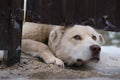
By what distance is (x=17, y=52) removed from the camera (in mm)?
3564

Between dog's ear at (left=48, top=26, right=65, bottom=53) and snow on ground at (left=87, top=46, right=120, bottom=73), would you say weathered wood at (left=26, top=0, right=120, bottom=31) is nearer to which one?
snow on ground at (left=87, top=46, right=120, bottom=73)

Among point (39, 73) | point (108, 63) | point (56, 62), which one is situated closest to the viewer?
point (39, 73)

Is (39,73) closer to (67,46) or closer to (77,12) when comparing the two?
(77,12)

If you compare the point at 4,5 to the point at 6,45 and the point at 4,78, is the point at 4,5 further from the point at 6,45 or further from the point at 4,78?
the point at 4,78

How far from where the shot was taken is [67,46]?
4344 millimetres

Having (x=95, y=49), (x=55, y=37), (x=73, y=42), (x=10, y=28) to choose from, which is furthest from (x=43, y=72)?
(x=55, y=37)

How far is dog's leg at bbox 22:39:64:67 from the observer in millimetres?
4023

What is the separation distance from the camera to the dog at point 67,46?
4070 millimetres

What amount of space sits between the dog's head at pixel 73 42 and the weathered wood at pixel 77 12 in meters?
0.40

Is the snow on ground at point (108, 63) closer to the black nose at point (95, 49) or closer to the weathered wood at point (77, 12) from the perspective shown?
the black nose at point (95, 49)

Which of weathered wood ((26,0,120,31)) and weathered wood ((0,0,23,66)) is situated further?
weathered wood ((26,0,120,31))

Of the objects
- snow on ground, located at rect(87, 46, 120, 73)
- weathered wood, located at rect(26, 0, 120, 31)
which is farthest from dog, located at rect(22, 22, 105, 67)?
weathered wood, located at rect(26, 0, 120, 31)

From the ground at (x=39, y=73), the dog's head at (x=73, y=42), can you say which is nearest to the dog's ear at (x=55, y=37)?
the dog's head at (x=73, y=42)

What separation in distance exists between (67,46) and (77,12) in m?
0.75
